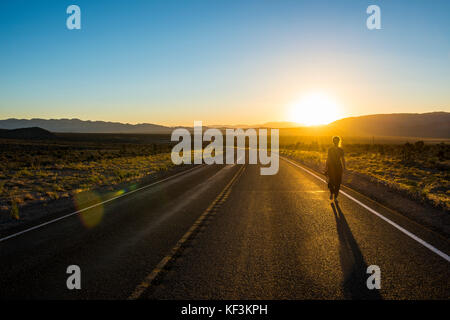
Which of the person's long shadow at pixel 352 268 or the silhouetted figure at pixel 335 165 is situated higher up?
the silhouetted figure at pixel 335 165

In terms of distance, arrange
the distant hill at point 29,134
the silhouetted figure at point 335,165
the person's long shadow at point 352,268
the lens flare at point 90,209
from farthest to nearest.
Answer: the distant hill at point 29,134
the silhouetted figure at point 335,165
the lens flare at point 90,209
the person's long shadow at point 352,268

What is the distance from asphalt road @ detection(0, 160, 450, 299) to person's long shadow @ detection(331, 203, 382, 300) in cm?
2

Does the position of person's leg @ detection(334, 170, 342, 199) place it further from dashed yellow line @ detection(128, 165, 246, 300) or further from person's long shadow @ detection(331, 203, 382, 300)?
dashed yellow line @ detection(128, 165, 246, 300)

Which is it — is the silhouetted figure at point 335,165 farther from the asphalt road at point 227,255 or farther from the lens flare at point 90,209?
the lens flare at point 90,209

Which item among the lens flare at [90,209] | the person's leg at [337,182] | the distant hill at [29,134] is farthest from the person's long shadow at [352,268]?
the distant hill at [29,134]

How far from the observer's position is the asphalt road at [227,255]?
159 inches

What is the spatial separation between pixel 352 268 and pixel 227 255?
79.2 inches

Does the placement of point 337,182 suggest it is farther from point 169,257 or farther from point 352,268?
point 169,257

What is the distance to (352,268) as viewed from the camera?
4703 millimetres

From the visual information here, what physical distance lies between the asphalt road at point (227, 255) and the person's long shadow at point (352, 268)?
15 millimetres

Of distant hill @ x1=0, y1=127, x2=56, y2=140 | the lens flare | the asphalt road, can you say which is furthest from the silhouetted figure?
distant hill @ x1=0, y1=127, x2=56, y2=140

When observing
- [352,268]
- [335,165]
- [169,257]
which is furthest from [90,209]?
[335,165]
